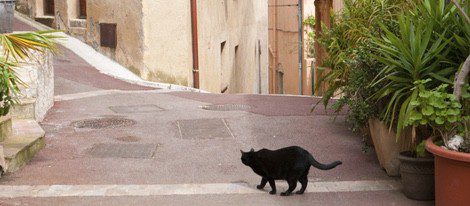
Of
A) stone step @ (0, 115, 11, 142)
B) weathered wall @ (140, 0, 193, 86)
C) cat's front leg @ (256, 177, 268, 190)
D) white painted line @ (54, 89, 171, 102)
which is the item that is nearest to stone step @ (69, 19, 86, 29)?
weathered wall @ (140, 0, 193, 86)

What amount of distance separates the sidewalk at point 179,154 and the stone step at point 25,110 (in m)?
0.37

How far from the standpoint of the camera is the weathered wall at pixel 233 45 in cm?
1906

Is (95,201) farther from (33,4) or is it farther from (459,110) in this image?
(33,4)

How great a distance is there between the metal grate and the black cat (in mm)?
11397

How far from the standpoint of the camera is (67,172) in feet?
24.5

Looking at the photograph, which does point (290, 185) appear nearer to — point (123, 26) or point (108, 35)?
point (123, 26)

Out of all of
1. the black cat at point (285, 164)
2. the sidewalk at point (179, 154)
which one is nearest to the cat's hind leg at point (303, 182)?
the black cat at point (285, 164)

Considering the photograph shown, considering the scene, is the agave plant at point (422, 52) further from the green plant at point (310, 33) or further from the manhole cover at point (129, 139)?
the green plant at point (310, 33)

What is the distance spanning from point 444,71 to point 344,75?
7.62ft

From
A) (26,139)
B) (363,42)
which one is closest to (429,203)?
(363,42)

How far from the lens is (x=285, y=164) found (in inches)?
252

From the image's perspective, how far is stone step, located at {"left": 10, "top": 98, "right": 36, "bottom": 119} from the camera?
30.8ft

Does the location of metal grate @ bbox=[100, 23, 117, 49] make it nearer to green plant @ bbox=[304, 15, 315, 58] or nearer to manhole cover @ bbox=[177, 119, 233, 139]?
green plant @ bbox=[304, 15, 315, 58]

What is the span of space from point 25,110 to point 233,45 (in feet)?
47.9
